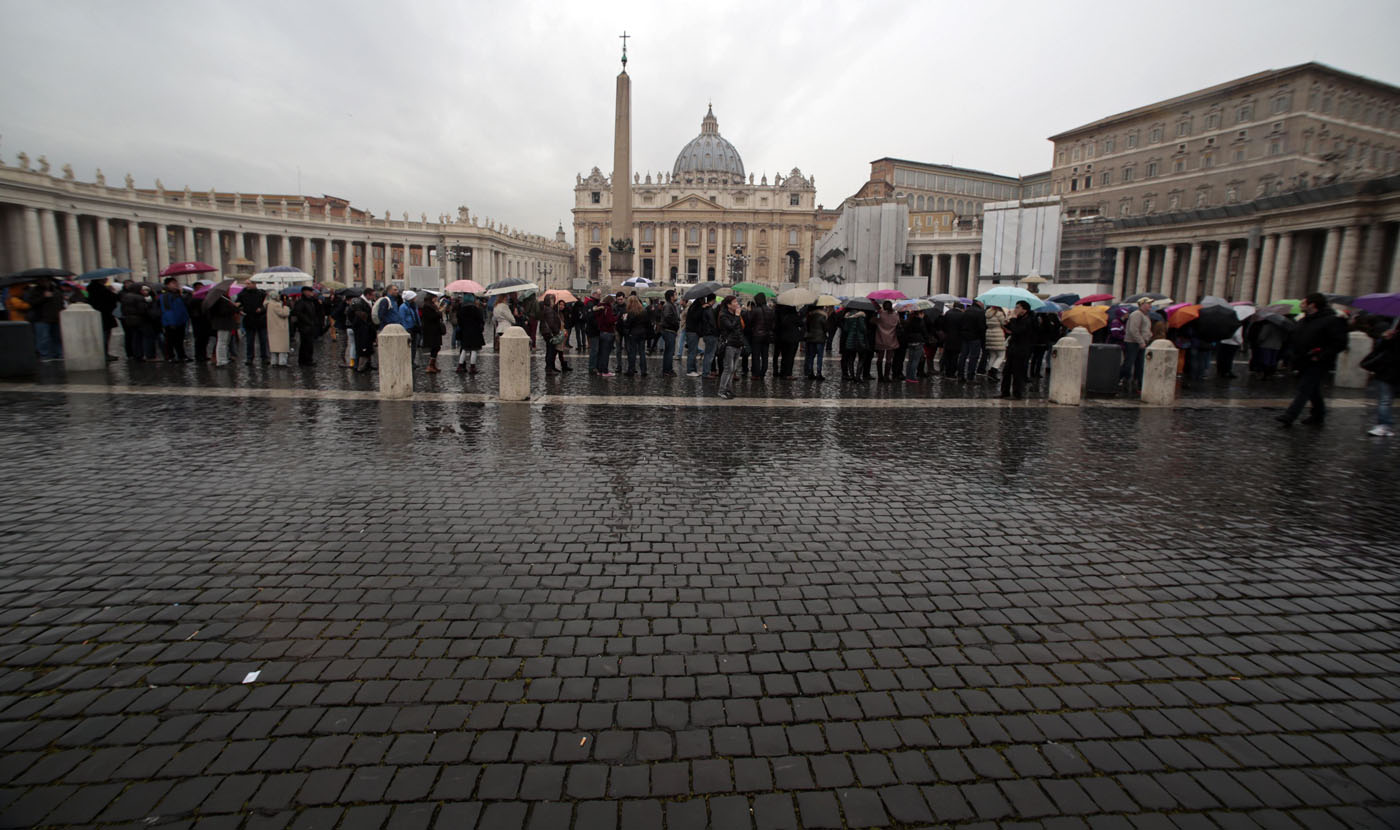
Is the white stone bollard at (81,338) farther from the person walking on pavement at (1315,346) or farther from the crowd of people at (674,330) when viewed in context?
the person walking on pavement at (1315,346)

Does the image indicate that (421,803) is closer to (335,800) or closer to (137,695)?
(335,800)

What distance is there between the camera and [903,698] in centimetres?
285

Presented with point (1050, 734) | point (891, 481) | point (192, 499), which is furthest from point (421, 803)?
point (891, 481)

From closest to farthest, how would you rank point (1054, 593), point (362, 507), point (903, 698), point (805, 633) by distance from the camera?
1. point (903, 698)
2. point (805, 633)
3. point (1054, 593)
4. point (362, 507)

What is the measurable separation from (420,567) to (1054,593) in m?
3.46

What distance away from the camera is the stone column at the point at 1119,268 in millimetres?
47344

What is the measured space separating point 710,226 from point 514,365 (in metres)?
105

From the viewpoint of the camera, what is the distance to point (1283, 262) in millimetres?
A: 36125

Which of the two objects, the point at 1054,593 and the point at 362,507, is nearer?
the point at 1054,593

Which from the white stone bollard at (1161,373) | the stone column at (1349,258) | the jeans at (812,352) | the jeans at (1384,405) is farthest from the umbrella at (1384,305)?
the stone column at (1349,258)

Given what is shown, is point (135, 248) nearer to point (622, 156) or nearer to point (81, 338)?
point (622, 156)

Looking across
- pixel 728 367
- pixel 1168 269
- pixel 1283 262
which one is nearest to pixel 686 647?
pixel 728 367

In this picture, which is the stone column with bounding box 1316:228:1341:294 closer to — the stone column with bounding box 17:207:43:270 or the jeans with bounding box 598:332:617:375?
the jeans with bounding box 598:332:617:375

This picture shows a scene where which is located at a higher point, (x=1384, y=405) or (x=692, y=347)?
(x=692, y=347)
